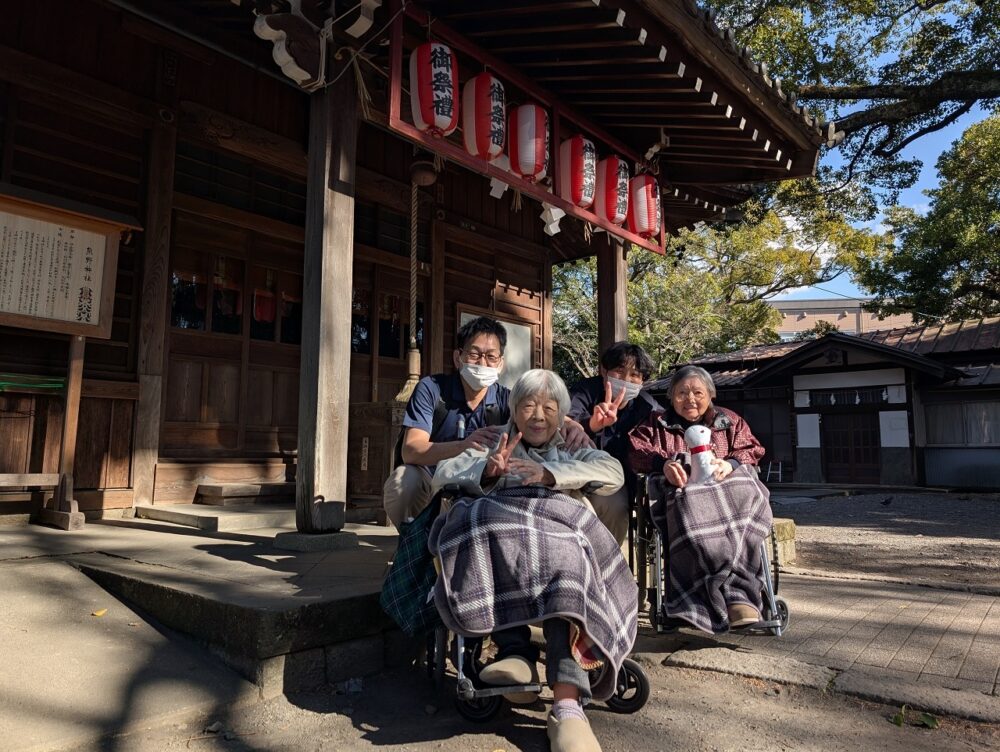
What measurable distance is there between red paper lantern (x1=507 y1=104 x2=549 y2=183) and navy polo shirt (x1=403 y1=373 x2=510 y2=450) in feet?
9.17

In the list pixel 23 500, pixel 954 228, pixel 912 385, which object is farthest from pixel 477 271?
pixel 912 385

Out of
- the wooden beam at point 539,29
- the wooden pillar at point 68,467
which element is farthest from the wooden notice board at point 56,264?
the wooden beam at point 539,29

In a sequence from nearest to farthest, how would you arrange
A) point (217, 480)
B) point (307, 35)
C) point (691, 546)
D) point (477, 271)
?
point (691, 546), point (307, 35), point (217, 480), point (477, 271)

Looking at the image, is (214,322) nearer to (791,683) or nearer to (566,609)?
(566,609)

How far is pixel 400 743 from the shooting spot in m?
2.39

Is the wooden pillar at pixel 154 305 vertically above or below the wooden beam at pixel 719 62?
below

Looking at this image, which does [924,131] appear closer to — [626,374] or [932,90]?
[932,90]

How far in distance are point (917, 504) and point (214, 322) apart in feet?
44.6

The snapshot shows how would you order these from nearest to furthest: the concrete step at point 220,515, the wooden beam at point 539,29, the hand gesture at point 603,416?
the hand gesture at point 603,416 → the wooden beam at point 539,29 → the concrete step at point 220,515

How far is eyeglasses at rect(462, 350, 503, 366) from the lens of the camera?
3.47 metres

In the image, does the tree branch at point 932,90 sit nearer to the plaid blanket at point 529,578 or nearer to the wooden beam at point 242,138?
the wooden beam at point 242,138

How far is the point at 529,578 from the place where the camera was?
2389 millimetres

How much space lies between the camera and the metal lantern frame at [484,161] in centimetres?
445

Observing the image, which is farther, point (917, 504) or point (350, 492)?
point (917, 504)
